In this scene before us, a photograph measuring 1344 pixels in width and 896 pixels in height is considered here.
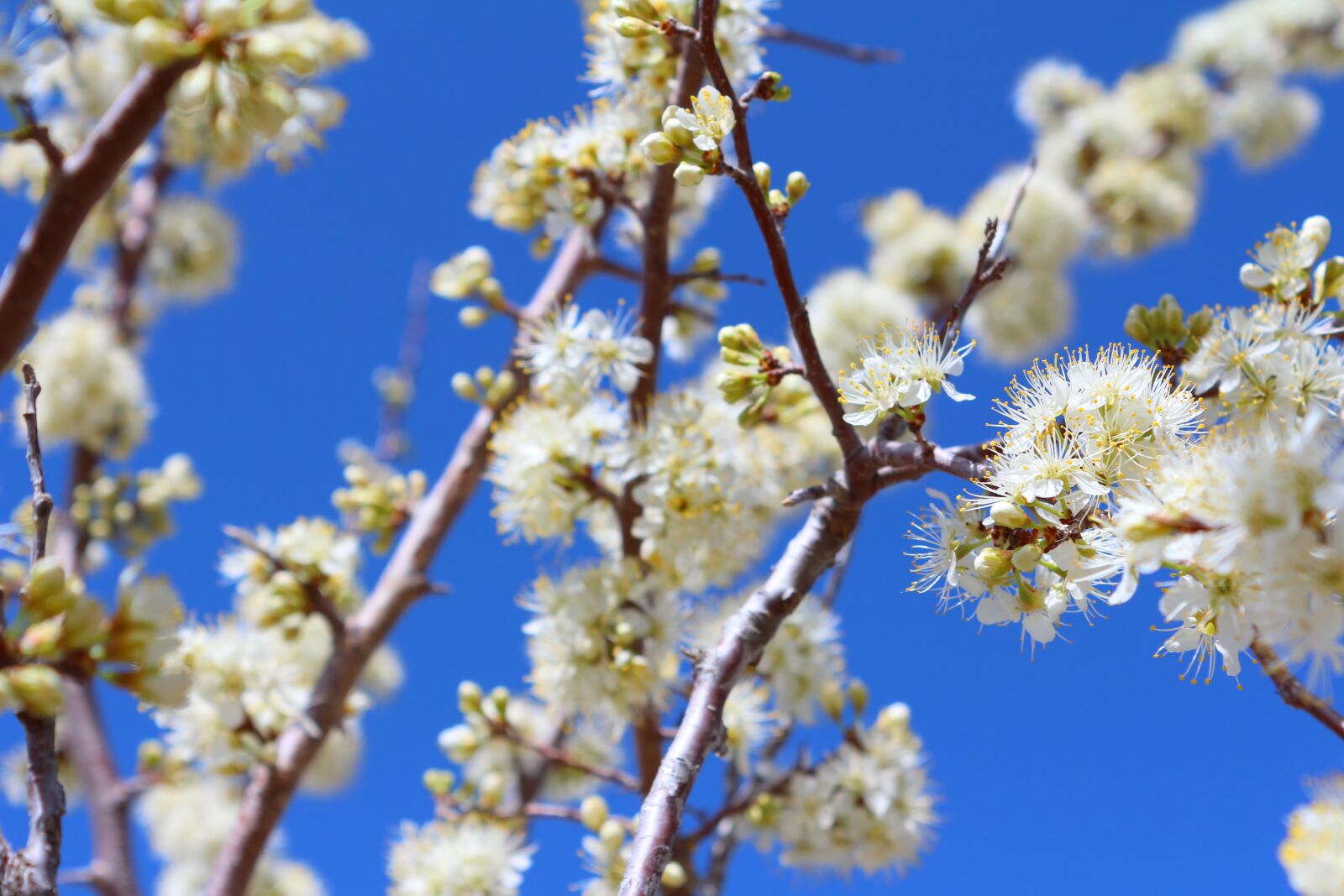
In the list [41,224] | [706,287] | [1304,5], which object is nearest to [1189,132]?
[1304,5]

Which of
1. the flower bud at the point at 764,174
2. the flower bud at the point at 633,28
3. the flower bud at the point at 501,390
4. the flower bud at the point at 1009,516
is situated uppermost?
the flower bud at the point at 501,390

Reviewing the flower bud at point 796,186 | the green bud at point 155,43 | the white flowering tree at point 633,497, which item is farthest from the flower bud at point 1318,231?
the green bud at point 155,43

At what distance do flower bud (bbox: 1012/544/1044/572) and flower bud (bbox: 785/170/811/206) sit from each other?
0.63 m

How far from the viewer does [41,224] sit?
155 centimetres

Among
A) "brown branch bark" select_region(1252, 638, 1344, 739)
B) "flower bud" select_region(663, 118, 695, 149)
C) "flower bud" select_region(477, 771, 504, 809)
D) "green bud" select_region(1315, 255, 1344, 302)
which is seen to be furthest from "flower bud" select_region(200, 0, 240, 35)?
"flower bud" select_region(477, 771, 504, 809)

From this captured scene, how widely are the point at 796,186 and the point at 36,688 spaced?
1176 mm

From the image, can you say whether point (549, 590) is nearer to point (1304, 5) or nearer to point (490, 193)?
point (490, 193)

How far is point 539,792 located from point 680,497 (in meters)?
1.38

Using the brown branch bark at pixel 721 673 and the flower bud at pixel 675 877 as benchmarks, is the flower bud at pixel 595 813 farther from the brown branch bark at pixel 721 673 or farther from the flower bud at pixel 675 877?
the brown branch bark at pixel 721 673

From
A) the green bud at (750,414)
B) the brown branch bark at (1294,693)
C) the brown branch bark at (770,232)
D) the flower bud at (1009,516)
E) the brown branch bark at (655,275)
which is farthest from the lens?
the brown branch bark at (655,275)

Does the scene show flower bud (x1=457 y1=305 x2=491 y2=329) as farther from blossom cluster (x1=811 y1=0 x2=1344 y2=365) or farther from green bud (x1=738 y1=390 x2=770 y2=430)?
blossom cluster (x1=811 y1=0 x2=1344 y2=365)

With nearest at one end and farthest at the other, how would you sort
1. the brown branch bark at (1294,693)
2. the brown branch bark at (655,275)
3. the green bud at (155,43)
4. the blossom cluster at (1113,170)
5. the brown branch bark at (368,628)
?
the brown branch bark at (1294,693)
the green bud at (155,43)
the brown branch bark at (655,275)
the brown branch bark at (368,628)
the blossom cluster at (1113,170)

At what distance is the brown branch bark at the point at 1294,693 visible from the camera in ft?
3.43

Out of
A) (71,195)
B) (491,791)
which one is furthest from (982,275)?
(491,791)
